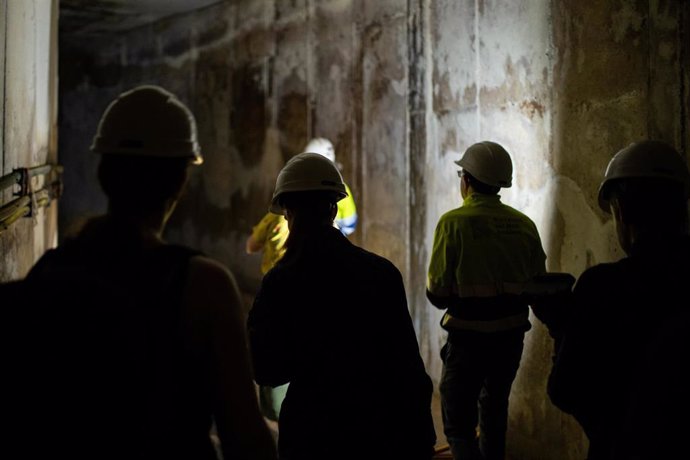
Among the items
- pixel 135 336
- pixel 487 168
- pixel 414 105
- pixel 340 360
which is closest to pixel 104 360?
pixel 135 336

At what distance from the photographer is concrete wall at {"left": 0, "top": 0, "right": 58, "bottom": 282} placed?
355 centimetres

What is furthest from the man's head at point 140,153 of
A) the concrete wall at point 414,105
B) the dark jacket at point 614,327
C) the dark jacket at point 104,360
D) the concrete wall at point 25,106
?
the concrete wall at point 414,105

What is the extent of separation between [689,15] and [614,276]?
7.07ft

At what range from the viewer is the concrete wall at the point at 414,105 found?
13.1 ft

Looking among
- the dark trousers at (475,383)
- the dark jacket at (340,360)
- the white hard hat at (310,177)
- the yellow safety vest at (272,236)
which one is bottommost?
the dark trousers at (475,383)

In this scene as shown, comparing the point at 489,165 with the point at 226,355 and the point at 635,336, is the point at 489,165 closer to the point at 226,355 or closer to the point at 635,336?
the point at 635,336

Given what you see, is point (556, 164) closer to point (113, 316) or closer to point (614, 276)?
point (614, 276)

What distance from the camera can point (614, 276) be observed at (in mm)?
2041

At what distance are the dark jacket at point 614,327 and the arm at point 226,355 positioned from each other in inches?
39.5

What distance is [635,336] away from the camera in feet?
6.38

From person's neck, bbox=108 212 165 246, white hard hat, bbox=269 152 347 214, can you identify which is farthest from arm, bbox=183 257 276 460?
white hard hat, bbox=269 152 347 214

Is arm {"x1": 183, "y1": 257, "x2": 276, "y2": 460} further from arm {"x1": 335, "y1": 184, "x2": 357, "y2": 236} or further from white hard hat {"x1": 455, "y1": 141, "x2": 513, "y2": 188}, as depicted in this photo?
arm {"x1": 335, "y1": 184, "x2": 357, "y2": 236}

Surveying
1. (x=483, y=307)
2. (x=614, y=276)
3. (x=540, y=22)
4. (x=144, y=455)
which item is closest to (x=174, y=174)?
(x=144, y=455)

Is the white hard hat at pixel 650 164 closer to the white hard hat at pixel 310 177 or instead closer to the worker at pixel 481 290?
the white hard hat at pixel 310 177
